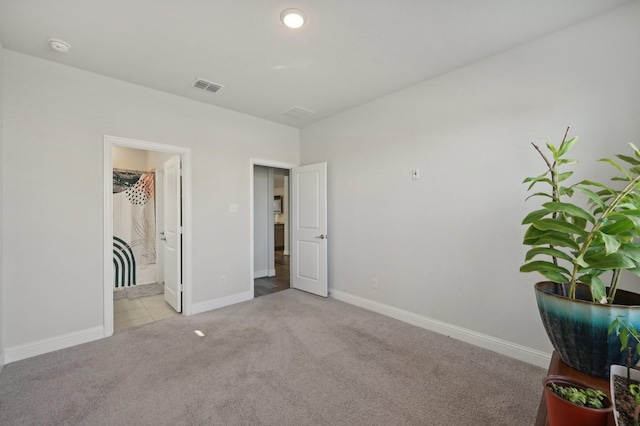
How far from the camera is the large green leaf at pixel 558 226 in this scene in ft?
3.38

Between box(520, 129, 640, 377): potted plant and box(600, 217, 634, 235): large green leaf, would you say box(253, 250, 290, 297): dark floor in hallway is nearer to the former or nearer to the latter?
box(520, 129, 640, 377): potted plant

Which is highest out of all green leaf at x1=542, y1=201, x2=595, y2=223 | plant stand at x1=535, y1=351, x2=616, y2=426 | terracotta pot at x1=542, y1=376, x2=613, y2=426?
→ green leaf at x1=542, y1=201, x2=595, y2=223

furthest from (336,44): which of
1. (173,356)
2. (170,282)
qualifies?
(170,282)

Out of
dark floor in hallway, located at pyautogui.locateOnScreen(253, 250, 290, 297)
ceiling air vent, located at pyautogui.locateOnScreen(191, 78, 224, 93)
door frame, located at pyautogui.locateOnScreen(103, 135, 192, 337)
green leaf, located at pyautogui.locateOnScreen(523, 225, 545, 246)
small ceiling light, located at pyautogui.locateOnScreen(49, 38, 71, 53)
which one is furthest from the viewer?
dark floor in hallway, located at pyautogui.locateOnScreen(253, 250, 290, 297)

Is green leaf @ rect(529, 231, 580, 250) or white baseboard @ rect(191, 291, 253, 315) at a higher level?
green leaf @ rect(529, 231, 580, 250)

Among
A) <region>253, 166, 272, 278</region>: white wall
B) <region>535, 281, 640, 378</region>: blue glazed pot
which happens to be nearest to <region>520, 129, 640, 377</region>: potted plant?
<region>535, 281, 640, 378</region>: blue glazed pot

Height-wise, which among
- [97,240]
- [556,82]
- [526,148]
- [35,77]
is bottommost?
[97,240]

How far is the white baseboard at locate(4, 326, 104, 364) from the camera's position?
2.45m

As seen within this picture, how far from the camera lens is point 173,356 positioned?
2.52 metres

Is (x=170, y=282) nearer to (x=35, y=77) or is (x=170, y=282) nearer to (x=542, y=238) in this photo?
(x=35, y=77)

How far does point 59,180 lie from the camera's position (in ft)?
8.76

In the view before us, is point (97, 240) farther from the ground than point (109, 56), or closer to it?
closer to it

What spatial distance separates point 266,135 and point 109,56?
83.2 inches

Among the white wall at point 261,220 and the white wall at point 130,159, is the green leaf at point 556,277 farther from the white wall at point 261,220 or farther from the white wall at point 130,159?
the white wall at point 130,159
